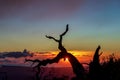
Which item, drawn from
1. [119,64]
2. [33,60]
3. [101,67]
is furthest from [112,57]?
[33,60]

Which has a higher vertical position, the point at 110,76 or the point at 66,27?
the point at 66,27

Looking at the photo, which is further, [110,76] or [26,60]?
[26,60]

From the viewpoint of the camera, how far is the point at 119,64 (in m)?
35.0

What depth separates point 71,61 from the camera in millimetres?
33531

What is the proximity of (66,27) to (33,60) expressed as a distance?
4.75 meters

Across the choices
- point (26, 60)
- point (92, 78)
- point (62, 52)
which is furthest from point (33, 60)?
point (92, 78)

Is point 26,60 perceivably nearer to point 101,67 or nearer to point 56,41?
point 56,41

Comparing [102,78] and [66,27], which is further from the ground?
[66,27]

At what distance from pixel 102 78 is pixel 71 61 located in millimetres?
2949

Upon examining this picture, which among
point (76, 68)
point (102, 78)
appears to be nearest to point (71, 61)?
point (76, 68)

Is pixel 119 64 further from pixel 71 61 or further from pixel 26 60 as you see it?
pixel 26 60

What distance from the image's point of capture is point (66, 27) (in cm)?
3322

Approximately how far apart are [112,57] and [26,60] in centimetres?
765

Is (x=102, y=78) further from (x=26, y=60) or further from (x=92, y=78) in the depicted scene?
(x=26, y=60)
